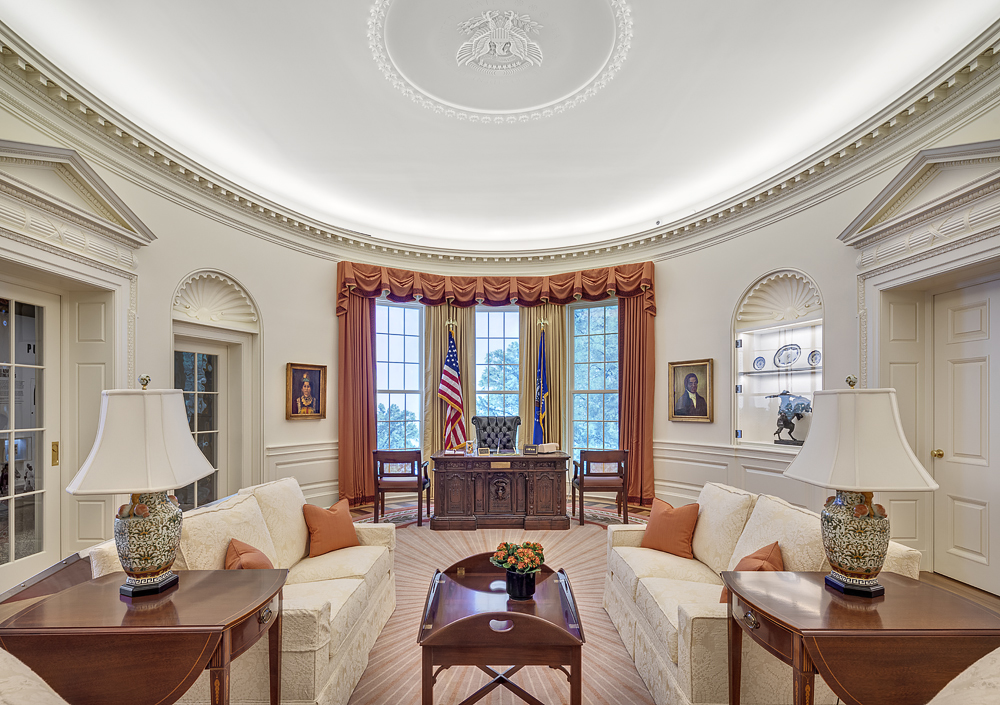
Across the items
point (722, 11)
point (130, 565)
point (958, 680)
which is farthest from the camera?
point (722, 11)

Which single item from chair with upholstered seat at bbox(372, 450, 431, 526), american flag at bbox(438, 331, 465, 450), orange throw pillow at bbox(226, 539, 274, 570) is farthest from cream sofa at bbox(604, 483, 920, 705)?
american flag at bbox(438, 331, 465, 450)

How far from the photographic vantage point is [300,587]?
272cm

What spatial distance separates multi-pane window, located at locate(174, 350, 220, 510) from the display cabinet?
19.1ft

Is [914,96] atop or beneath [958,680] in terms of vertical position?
atop

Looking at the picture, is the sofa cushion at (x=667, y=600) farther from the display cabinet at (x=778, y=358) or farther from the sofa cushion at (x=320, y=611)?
the display cabinet at (x=778, y=358)

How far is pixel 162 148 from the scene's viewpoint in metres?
4.44

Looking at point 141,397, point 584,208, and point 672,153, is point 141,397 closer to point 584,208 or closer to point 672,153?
point 672,153

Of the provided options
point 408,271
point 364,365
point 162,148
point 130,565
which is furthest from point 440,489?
point 162,148

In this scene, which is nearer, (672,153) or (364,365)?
(672,153)

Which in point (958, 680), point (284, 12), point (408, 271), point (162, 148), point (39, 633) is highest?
point (284, 12)

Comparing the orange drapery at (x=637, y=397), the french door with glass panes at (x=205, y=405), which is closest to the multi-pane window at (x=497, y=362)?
the orange drapery at (x=637, y=397)

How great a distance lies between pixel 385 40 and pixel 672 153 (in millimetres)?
2932

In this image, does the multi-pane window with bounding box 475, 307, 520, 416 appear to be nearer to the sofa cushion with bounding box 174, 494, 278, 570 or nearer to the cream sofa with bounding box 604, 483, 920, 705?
the cream sofa with bounding box 604, 483, 920, 705

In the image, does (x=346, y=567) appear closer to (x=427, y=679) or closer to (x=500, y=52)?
(x=427, y=679)
